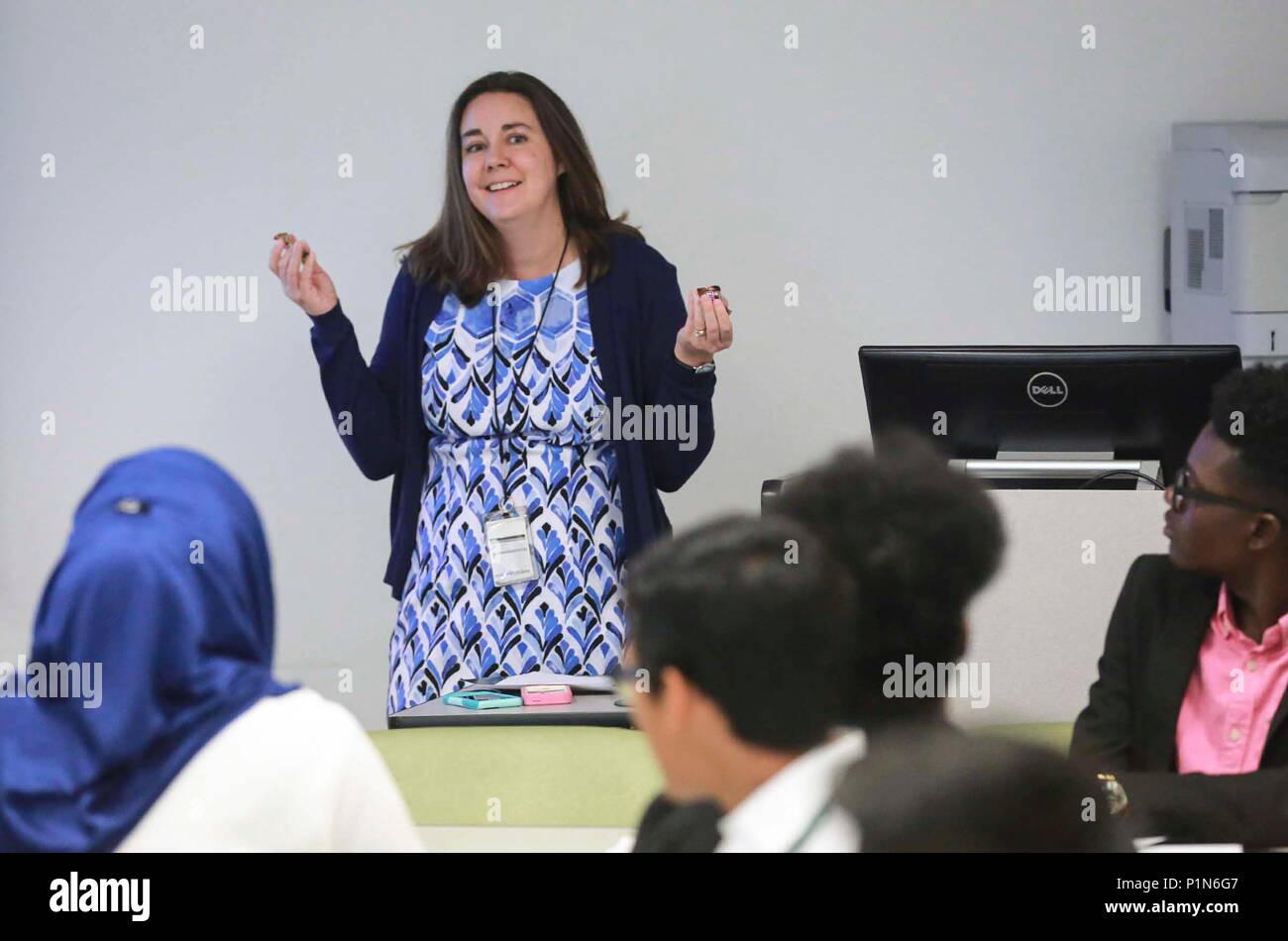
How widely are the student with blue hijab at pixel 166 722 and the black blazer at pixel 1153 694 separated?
101cm

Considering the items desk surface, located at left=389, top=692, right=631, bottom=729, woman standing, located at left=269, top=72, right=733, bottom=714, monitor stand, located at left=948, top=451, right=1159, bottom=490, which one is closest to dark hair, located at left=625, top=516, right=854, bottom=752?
desk surface, located at left=389, top=692, right=631, bottom=729

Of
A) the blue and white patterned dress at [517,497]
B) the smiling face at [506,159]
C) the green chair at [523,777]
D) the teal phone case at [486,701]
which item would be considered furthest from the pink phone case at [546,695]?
the smiling face at [506,159]

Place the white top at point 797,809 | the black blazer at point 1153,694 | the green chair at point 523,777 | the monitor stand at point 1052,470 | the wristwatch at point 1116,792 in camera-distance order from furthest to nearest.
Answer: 1. the monitor stand at point 1052,470
2. the green chair at point 523,777
3. the black blazer at point 1153,694
4. the wristwatch at point 1116,792
5. the white top at point 797,809

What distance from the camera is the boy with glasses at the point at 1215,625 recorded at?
198 cm

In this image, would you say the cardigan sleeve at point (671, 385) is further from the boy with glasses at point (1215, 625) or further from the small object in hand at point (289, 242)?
the boy with glasses at point (1215, 625)

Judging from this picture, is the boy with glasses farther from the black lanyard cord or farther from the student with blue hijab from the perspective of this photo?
the black lanyard cord

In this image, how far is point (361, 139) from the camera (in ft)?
15.8

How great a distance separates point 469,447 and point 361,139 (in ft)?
6.49

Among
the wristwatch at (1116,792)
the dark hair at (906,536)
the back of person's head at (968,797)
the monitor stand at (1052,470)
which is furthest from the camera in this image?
the monitor stand at (1052,470)

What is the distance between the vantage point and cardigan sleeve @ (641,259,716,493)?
3180 mm

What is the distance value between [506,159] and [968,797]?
99.0 inches
